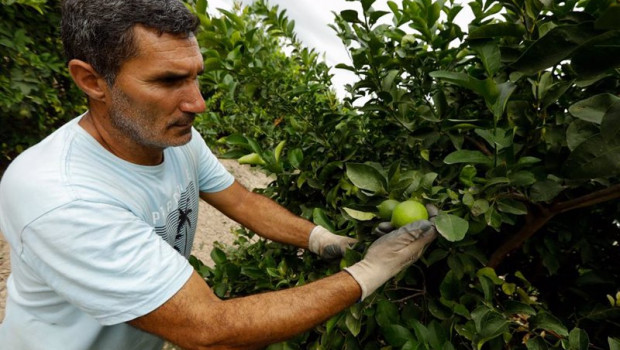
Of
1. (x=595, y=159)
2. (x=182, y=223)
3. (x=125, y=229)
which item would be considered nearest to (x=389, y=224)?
(x=595, y=159)

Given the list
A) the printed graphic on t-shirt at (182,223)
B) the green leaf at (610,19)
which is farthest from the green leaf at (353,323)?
the green leaf at (610,19)

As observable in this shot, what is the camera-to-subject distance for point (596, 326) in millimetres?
1429

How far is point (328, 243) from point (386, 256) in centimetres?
42

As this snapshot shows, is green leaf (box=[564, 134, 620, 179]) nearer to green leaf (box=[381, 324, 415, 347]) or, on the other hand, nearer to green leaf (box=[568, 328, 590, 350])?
green leaf (box=[568, 328, 590, 350])

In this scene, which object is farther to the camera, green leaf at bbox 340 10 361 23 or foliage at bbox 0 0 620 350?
green leaf at bbox 340 10 361 23

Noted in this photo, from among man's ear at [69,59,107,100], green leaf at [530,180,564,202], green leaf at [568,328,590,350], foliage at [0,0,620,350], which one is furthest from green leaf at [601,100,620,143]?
man's ear at [69,59,107,100]

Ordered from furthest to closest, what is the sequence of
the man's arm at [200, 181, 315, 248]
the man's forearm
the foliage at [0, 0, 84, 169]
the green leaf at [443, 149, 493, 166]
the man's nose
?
the foliage at [0, 0, 84, 169] < the man's arm at [200, 181, 315, 248] < the man's nose < the man's forearm < the green leaf at [443, 149, 493, 166]

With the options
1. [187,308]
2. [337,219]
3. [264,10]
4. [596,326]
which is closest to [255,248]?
[337,219]

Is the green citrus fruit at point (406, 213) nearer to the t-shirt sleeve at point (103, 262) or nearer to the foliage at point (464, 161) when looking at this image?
the foliage at point (464, 161)

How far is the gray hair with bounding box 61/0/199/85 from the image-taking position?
1.31 m

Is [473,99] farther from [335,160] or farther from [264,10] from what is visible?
[264,10]

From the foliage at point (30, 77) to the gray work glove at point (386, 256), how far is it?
3.10m

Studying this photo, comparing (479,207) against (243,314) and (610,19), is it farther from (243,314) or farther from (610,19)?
(243,314)

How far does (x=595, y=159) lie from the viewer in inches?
33.9
